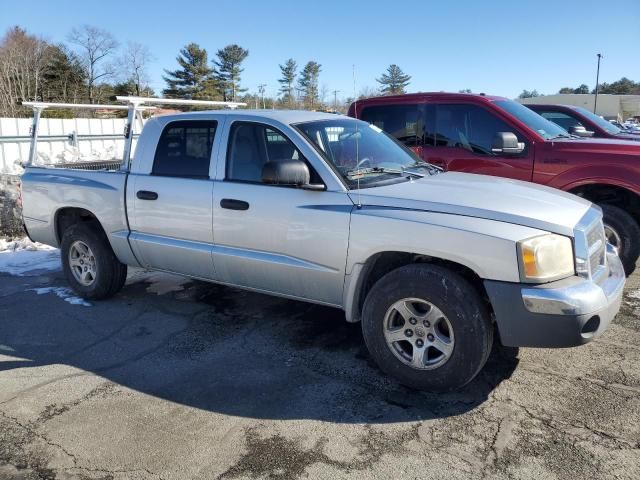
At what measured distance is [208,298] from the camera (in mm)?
5441

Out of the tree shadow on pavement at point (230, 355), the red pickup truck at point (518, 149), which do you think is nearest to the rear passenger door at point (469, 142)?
the red pickup truck at point (518, 149)

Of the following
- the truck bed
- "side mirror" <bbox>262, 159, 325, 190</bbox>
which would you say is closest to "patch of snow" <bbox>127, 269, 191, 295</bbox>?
the truck bed

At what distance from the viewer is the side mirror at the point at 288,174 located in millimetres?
3668

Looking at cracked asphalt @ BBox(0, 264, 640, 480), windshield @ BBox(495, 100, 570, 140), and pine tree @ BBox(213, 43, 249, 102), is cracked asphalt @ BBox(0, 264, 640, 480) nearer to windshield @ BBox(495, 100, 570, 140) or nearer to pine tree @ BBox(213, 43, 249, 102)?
windshield @ BBox(495, 100, 570, 140)

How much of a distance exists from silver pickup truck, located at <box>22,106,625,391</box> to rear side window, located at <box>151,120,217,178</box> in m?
0.01

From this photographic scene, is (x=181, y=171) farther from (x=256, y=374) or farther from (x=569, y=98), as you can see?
(x=569, y=98)

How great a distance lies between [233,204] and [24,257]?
4.53 meters

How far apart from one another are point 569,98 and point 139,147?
7408 cm

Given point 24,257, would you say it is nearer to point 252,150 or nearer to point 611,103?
point 252,150

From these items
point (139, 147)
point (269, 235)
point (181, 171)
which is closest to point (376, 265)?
point (269, 235)

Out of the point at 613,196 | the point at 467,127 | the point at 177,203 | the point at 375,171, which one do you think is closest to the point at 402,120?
the point at 467,127

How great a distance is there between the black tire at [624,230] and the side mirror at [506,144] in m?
1.13

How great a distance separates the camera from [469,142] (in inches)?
248

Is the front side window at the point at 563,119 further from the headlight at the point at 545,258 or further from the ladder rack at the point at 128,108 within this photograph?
the headlight at the point at 545,258
